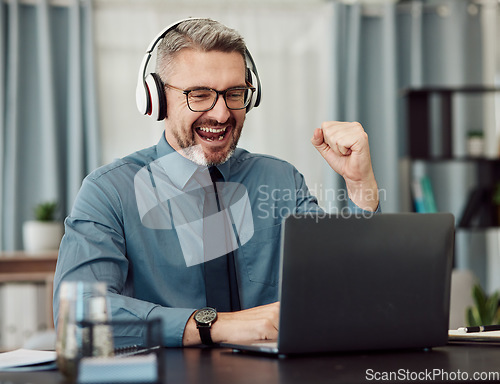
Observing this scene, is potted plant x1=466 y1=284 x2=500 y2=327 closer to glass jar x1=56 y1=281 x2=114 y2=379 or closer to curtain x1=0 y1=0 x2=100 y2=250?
curtain x1=0 y1=0 x2=100 y2=250

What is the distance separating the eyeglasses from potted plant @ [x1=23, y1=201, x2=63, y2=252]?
218 cm

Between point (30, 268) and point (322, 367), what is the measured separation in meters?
2.99

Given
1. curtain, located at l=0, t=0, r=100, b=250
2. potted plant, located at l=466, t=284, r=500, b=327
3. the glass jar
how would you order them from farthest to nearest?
curtain, located at l=0, t=0, r=100, b=250 → potted plant, located at l=466, t=284, r=500, b=327 → the glass jar

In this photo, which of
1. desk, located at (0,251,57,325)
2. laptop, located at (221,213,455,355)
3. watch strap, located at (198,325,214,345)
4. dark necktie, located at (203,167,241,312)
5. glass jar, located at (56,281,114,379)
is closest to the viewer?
glass jar, located at (56,281,114,379)

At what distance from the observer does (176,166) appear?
1.51 m

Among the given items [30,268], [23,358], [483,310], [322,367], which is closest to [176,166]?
[23,358]

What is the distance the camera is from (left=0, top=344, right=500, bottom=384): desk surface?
0.75 metres

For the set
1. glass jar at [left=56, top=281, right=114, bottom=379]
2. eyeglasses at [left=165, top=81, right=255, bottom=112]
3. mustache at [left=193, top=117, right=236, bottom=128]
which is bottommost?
glass jar at [left=56, top=281, right=114, bottom=379]

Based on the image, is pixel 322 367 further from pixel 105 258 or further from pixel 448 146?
pixel 448 146

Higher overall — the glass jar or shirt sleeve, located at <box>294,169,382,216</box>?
shirt sleeve, located at <box>294,169,382,216</box>

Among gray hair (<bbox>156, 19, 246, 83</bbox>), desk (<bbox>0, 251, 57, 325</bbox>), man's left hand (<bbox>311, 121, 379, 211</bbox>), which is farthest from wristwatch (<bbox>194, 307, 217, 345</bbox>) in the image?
desk (<bbox>0, 251, 57, 325</bbox>)

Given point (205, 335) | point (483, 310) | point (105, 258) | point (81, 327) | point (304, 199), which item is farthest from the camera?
point (483, 310)

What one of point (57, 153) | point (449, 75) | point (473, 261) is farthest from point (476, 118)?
point (57, 153)

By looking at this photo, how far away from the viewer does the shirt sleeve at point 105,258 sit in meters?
1.12
